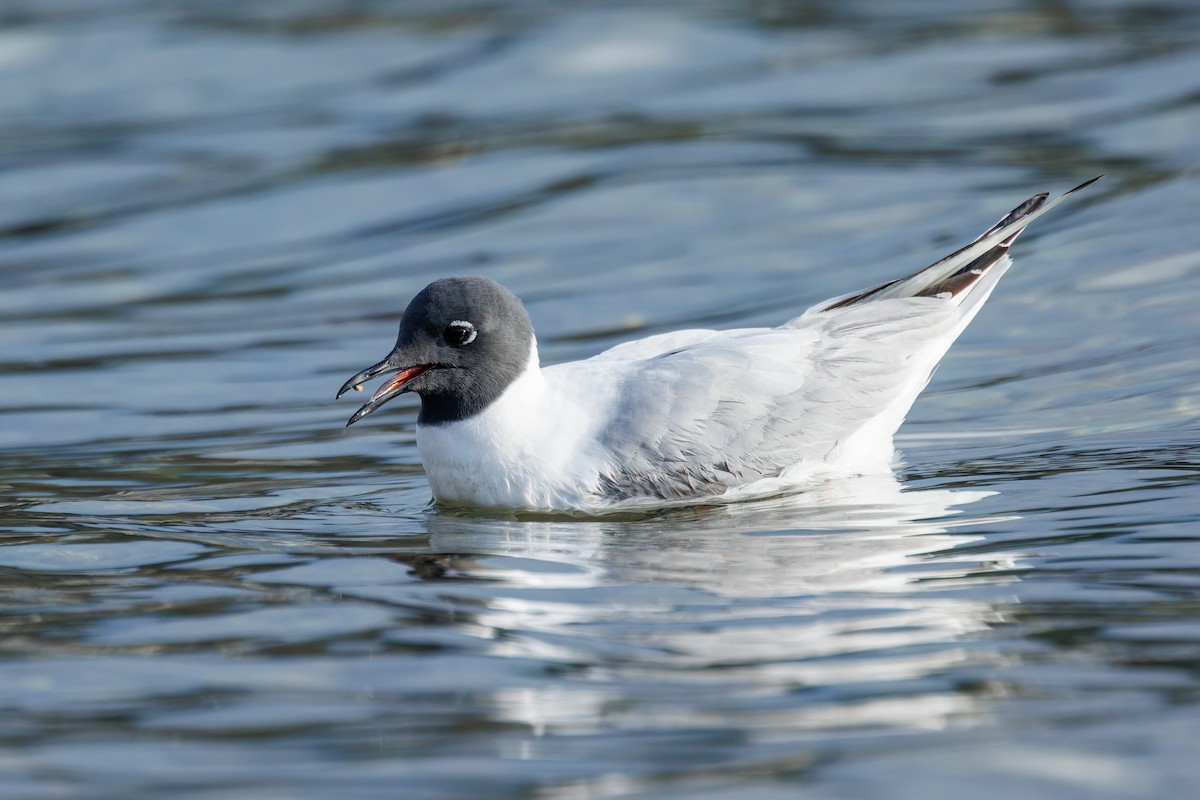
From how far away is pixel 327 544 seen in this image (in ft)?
21.9

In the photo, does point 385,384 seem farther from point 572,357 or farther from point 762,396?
point 572,357

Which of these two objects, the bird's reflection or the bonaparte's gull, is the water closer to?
the bird's reflection

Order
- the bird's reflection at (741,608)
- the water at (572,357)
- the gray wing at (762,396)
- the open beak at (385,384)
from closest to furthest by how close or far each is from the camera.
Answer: the water at (572,357) → the bird's reflection at (741,608) → the open beak at (385,384) → the gray wing at (762,396)

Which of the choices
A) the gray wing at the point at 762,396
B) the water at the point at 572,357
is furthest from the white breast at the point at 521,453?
the water at the point at 572,357

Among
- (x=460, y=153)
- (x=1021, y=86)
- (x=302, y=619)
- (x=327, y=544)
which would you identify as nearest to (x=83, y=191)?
(x=460, y=153)

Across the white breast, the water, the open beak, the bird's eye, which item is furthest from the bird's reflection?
the bird's eye

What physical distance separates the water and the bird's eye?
782 millimetres

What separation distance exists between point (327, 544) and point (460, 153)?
844cm

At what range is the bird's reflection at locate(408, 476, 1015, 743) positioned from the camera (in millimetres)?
4609

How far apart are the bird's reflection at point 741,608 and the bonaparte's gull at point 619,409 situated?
19 centimetres

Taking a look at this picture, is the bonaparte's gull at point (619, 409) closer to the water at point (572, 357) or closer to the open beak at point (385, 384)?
the open beak at point (385, 384)

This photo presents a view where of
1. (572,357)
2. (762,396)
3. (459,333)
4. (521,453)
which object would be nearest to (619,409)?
(521,453)

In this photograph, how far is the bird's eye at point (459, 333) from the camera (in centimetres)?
739

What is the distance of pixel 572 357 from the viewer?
10.4m
